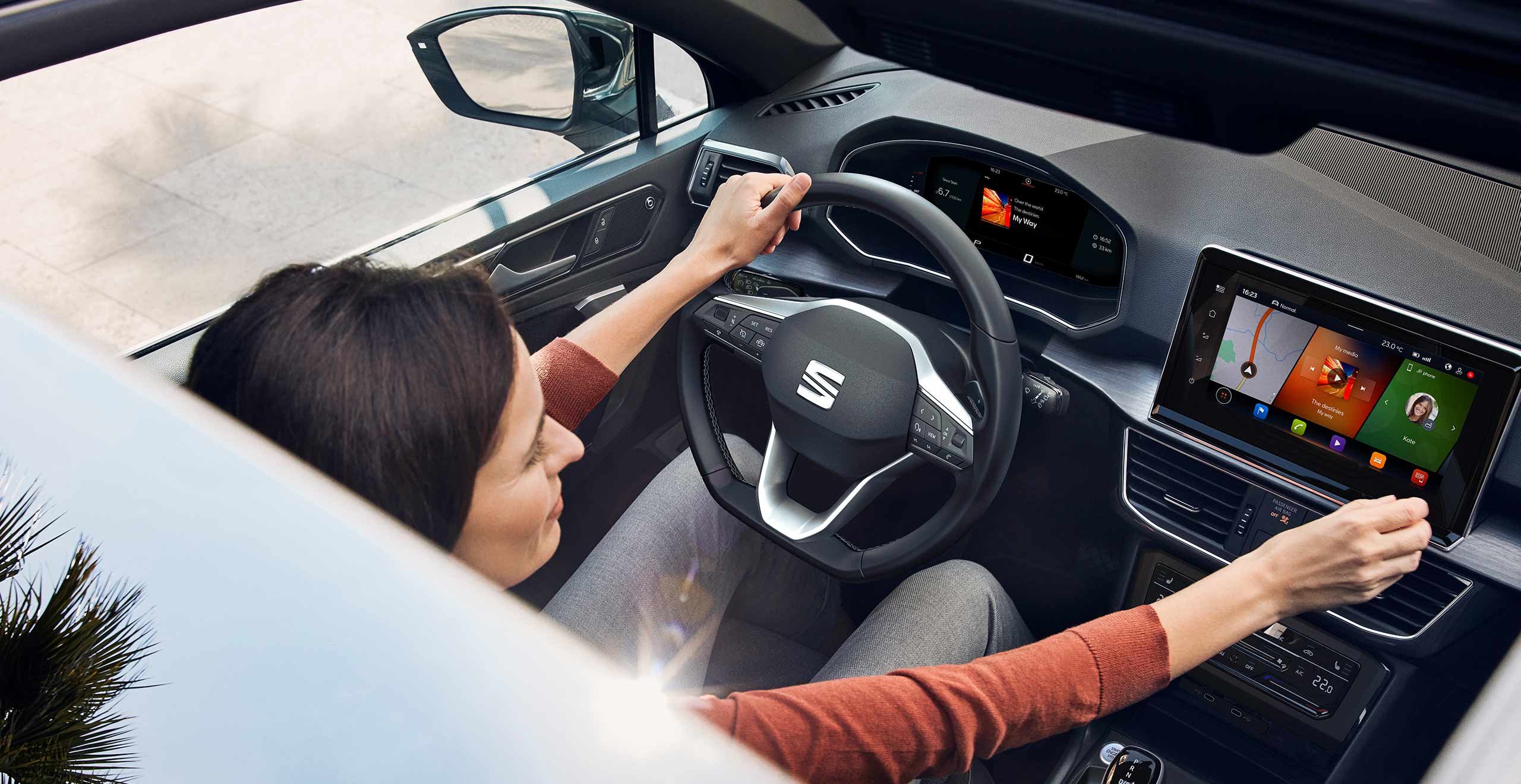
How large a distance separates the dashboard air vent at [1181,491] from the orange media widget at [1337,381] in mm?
157

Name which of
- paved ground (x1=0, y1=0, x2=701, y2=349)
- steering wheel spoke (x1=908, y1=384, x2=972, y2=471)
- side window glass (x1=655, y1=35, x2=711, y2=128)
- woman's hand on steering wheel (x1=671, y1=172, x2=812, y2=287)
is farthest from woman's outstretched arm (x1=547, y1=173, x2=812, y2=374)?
paved ground (x1=0, y1=0, x2=701, y2=349)

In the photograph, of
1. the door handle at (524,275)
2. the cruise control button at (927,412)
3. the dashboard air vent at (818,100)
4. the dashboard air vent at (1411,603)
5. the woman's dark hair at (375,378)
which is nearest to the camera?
the woman's dark hair at (375,378)

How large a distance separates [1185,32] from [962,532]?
88 cm

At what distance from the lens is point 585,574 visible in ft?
4.97

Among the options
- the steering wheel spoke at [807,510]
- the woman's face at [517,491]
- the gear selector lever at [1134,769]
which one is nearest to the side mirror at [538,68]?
the steering wheel spoke at [807,510]

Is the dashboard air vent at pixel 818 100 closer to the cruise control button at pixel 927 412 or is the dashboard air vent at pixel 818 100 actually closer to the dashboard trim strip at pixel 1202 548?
the cruise control button at pixel 927 412

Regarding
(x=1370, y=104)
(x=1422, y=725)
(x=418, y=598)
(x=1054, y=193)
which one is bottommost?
(x=1422, y=725)

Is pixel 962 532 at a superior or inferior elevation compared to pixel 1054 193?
inferior

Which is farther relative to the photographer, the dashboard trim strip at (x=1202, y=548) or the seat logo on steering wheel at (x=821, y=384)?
the seat logo on steering wheel at (x=821, y=384)

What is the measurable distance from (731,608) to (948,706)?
695 mm

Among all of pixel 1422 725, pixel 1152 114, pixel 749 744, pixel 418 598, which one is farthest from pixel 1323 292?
pixel 418 598

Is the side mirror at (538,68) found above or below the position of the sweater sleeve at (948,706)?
above

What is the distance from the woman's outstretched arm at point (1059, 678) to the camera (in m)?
1.02

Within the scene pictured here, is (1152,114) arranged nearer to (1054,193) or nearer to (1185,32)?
(1185,32)
